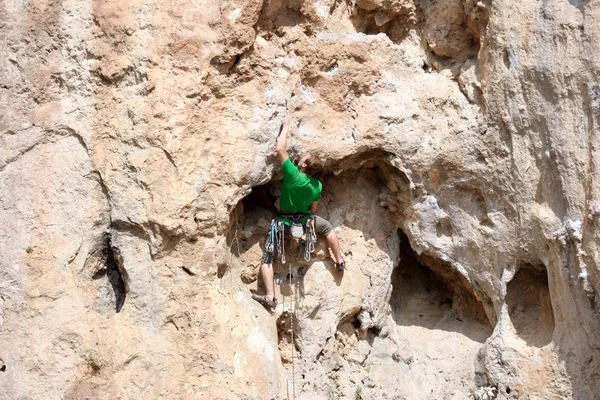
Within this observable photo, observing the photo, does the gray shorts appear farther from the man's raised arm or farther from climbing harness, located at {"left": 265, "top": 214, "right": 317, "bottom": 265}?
the man's raised arm

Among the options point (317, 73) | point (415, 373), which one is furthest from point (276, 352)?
point (317, 73)

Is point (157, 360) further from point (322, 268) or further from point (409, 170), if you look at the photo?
point (409, 170)

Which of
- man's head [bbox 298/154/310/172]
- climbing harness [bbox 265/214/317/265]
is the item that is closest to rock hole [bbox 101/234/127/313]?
climbing harness [bbox 265/214/317/265]

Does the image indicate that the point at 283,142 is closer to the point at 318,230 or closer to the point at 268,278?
the point at 318,230

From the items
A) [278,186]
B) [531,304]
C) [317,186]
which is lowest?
[531,304]

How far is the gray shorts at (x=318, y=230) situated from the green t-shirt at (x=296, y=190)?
145mm

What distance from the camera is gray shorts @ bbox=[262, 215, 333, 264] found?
6.57m

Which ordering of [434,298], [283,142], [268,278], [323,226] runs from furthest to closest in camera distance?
[434,298]
[323,226]
[268,278]
[283,142]

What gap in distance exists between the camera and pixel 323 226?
6652mm

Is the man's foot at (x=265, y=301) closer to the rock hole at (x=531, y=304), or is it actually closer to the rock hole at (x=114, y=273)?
the rock hole at (x=114, y=273)

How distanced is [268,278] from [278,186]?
2.68ft

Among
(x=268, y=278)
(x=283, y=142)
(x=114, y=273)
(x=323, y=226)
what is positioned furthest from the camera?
(x=323, y=226)

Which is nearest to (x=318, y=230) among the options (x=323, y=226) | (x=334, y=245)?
(x=323, y=226)

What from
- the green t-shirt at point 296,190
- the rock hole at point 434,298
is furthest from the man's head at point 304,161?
the rock hole at point 434,298
